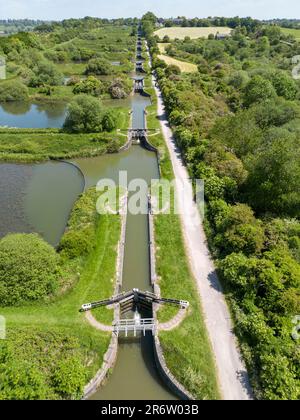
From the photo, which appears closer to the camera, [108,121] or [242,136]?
[242,136]

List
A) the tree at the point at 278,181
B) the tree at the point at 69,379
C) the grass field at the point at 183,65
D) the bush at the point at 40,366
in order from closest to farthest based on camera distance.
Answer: the bush at the point at 40,366
the tree at the point at 69,379
the tree at the point at 278,181
the grass field at the point at 183,65

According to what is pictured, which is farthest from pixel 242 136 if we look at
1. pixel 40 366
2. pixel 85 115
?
pixel 40 366

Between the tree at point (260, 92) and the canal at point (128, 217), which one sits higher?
the tree at point (260, 92)

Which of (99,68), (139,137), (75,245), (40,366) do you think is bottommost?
(40,366)

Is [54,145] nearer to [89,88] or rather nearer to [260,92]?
[89,88]

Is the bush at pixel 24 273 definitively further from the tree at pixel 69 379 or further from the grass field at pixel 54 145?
the grass field at pixel 54 145

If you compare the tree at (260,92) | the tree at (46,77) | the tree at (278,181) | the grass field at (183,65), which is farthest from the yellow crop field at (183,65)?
the tree at (278,181)
